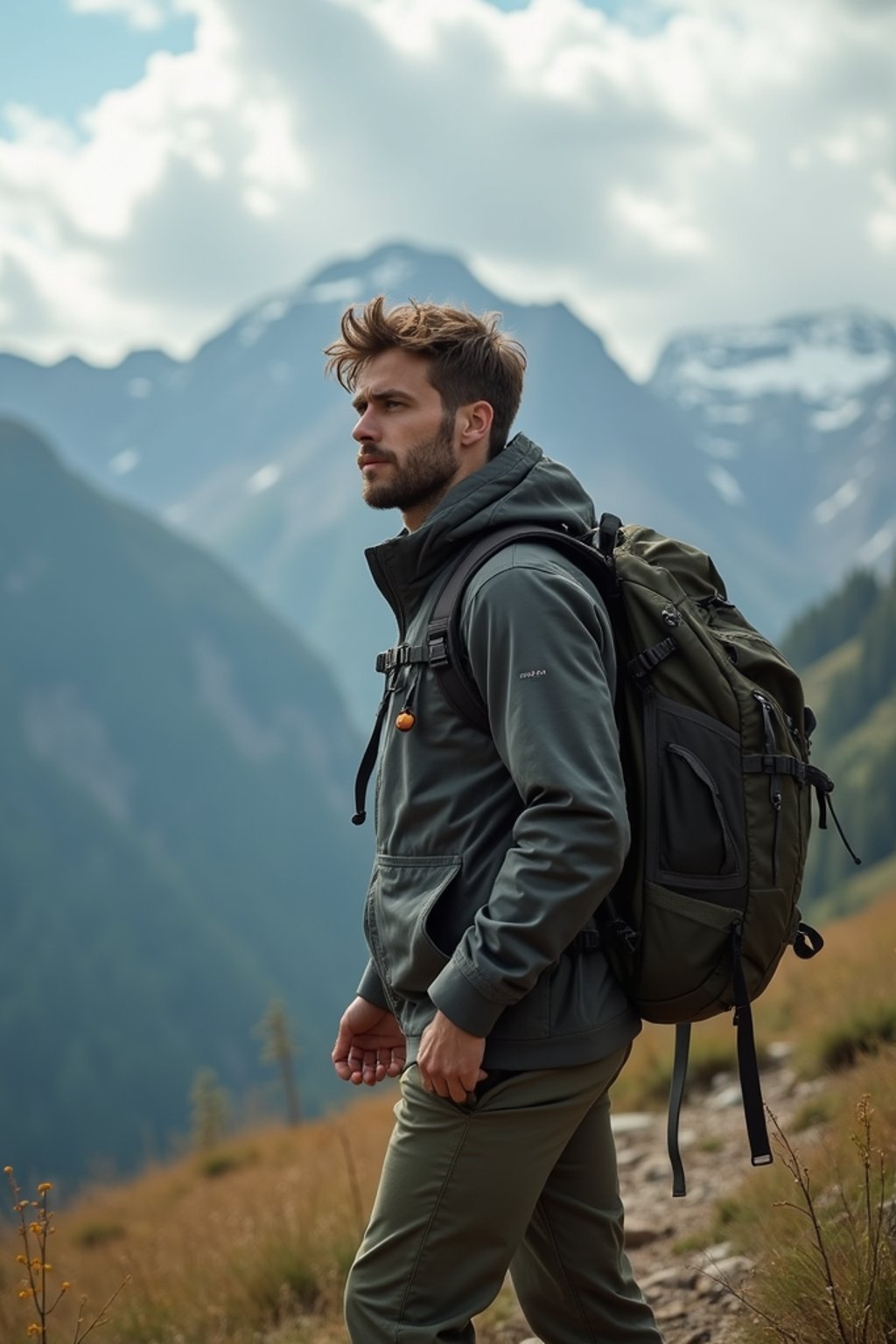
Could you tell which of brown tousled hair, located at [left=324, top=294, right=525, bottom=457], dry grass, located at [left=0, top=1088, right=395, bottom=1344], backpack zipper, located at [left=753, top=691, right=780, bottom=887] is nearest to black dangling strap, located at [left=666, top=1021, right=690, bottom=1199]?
backpack zipper, located at [left=753, top=691, right=780, bottom=887]

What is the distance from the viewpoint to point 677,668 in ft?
9.09

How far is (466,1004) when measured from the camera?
2.52 metres

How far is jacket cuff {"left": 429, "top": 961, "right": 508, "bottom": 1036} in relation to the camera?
2518 mm

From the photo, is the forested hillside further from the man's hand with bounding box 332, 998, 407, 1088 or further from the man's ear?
the man's ear

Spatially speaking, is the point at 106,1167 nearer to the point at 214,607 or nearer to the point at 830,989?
the point at 830,989

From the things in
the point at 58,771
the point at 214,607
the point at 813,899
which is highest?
the point at 214,607

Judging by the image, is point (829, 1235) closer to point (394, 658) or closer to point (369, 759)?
point (369, 759)

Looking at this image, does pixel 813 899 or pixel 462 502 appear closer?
pixel 462 502

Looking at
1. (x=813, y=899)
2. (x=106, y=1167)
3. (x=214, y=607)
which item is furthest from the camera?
(x=214, y=607)

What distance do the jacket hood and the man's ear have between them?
3.1 inches

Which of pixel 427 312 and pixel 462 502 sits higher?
pixel 427 312

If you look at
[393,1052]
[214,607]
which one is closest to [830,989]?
[393,1052]

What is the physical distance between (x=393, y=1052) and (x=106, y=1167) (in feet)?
34.3

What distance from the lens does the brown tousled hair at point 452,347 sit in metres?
3.06
